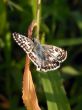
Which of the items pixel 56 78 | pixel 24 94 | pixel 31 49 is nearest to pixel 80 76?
pixel 56 78

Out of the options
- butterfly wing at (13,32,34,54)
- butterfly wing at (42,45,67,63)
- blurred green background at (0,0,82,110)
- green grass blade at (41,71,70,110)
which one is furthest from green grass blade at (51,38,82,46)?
butterfly wing at (13,32,34,54)

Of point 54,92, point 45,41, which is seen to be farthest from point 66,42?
point 54,92

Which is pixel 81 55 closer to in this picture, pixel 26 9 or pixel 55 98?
pixel 26 9

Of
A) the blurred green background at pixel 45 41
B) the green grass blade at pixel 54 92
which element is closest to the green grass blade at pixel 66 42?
the blurred green background at pixel 45 41

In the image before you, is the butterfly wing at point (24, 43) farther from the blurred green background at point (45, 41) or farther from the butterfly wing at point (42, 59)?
the blurred green background at point (45, 41)

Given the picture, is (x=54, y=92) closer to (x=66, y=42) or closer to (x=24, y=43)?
(x=24, y=43)

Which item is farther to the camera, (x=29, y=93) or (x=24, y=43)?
(x=29, y=93)
